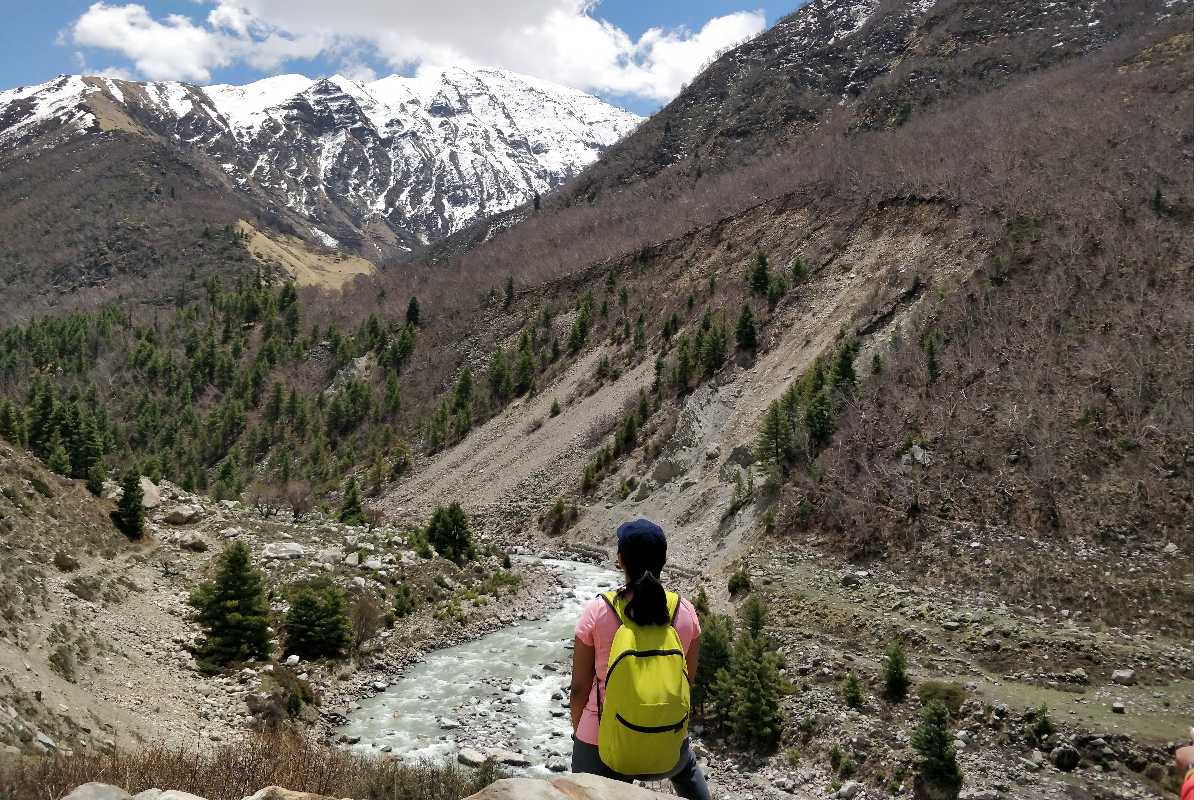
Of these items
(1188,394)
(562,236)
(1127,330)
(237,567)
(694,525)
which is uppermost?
(562,236)

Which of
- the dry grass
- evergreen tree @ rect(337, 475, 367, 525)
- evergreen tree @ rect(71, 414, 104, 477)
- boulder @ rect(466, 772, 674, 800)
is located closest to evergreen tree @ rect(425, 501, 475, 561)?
evergreen tree @ rect(337, 475, 367, 525)

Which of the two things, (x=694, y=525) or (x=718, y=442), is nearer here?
(x=694, y=525)

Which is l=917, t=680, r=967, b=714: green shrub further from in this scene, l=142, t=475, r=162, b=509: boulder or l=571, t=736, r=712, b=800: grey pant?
l=142, t=475, r=162, b=509: boulder

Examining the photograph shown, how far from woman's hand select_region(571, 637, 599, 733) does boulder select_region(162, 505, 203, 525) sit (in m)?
24.2

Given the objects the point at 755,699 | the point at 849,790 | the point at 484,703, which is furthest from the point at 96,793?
the point at 484,703

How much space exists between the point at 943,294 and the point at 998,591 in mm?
16060

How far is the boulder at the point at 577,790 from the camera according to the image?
444 cm

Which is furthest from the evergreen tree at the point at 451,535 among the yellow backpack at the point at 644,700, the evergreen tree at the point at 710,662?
the yellow backpack at the point at 644,700

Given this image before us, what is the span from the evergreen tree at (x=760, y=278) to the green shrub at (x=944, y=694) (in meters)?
30.3

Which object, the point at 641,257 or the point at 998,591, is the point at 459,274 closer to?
the point at 641,257

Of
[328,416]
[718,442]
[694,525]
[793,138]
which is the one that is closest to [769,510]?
[694,525]

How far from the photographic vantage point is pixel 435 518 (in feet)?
92.4

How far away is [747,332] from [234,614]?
1096 inches

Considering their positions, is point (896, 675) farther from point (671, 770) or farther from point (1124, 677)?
point (671, 770)
